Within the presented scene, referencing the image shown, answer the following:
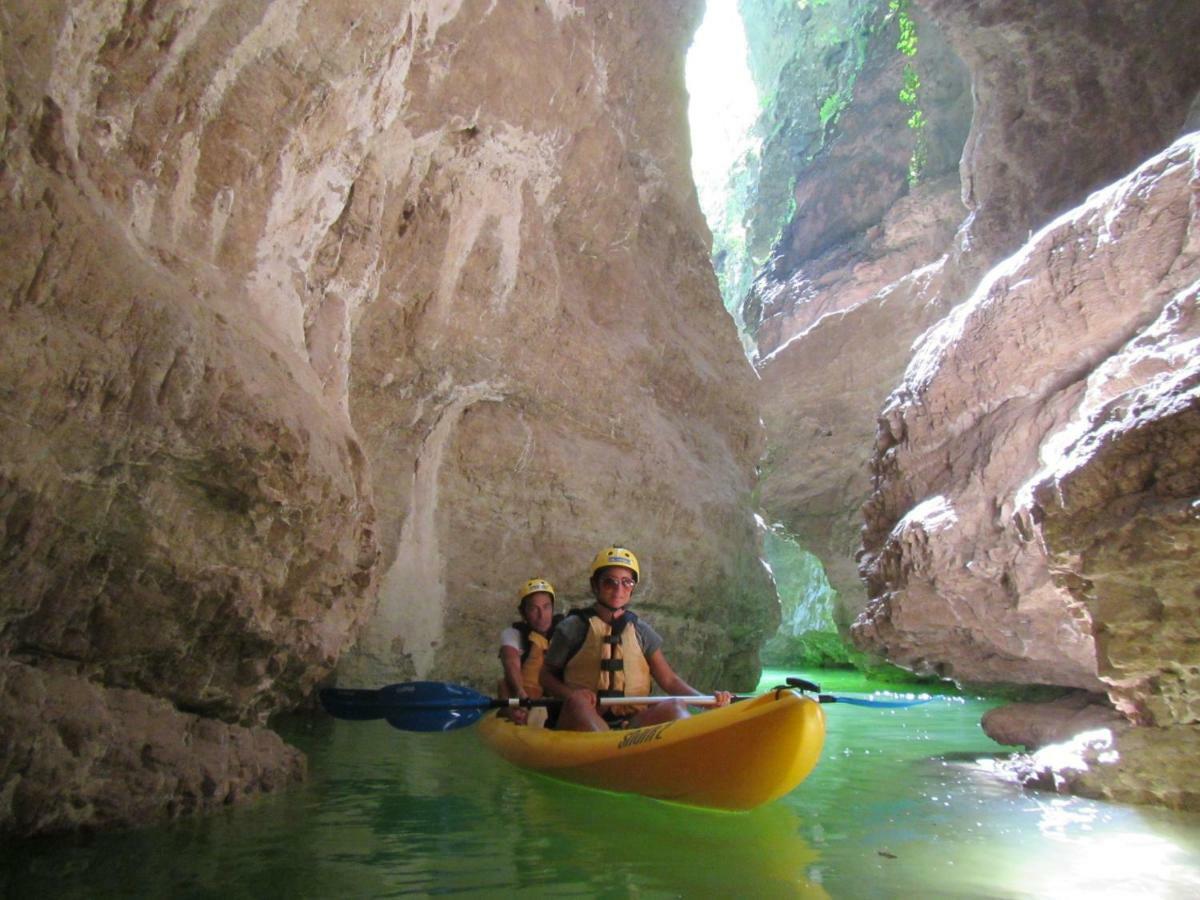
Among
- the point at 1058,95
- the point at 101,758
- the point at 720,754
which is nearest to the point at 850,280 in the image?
the point at 1058,95

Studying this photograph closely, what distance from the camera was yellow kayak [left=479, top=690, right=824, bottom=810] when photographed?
10.1ft

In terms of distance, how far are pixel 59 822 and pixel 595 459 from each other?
6.57 metres

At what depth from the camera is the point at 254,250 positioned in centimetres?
432

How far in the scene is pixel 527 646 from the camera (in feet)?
19.8

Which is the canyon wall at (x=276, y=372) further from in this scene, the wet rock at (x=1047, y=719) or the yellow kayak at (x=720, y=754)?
the wet rock at (x=1047, y=719)

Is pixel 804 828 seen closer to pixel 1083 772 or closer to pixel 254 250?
pixel 1083 772

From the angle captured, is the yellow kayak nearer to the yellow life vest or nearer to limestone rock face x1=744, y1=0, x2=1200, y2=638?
the yellow life vest

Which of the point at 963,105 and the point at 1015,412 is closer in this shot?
the point at 1015,412

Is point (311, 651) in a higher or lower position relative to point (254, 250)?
lower

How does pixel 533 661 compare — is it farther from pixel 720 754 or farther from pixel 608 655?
pixel 720 754

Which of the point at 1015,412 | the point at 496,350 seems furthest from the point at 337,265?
the point at 1015,412

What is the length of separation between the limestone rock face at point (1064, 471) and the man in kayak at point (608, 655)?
2.24 meters

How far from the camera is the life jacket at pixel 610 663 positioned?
4.77 metres

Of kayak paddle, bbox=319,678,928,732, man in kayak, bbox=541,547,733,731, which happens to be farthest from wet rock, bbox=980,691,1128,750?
man in kayak, bbox=541,547,733,731
